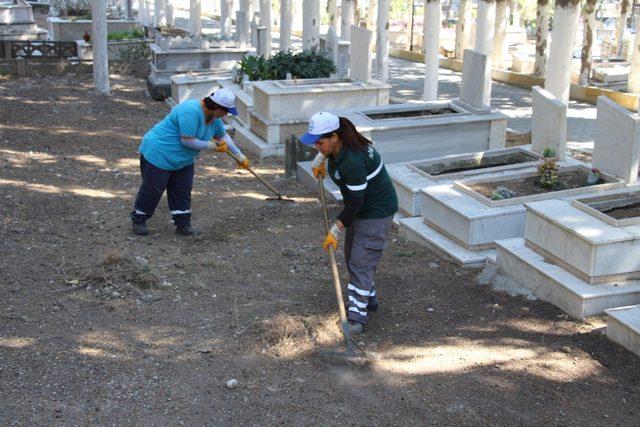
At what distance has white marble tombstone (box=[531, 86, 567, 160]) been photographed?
878cm

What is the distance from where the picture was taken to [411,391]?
16.4 ft

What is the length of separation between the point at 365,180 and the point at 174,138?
2.67 meters

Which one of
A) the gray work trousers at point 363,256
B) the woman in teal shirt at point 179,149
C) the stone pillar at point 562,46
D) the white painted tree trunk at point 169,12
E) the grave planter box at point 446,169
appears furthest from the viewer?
the white painted tree trunk at point 169,12

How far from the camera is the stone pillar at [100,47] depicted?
1686 centimetres

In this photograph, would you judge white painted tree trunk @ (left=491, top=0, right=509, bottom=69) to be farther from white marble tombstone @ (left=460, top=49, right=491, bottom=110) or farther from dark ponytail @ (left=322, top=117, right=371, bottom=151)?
dark ponytail @ (left=322, top=117, right=371, bottom=151)

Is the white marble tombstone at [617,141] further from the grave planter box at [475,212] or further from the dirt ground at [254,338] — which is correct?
the dirt ground at [254,338]

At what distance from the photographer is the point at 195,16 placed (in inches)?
1086

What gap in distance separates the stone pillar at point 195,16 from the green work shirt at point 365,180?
74.5 feet

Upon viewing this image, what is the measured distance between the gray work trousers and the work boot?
2 cm

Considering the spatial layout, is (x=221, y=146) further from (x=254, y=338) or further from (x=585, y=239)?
(x=585, y=239)

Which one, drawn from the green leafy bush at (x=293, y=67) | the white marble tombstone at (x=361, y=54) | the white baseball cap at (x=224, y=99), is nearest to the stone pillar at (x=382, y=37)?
the green leafy bush at (x=293, y=67)

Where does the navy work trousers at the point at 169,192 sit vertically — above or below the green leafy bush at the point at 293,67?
below

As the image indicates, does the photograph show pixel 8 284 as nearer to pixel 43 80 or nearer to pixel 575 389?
pixel 575 389

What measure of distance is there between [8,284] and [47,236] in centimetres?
139
